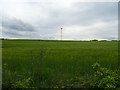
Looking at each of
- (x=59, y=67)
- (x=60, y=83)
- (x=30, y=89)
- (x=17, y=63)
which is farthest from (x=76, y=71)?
(x=17, y=63)

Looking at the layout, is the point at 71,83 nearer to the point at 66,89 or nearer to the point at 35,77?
the point at 66,89

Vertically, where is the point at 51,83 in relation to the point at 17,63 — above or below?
below

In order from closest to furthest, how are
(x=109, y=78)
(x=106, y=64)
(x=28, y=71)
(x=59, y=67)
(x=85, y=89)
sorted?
(x=109, y=78), (x=85, y=89), (x=28, y=71), (x=59, y=67), (x=106, y=64)

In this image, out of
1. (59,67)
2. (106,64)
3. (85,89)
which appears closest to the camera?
(85,89)

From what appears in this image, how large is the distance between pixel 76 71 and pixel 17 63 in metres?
3.17

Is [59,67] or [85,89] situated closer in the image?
[85,89]

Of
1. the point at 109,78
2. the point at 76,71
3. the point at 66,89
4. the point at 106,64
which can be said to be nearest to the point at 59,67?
the point at 76,71

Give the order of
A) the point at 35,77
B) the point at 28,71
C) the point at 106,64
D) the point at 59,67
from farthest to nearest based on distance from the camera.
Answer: the point at 106,64 → the point at 59,67 → the point at 28,71 → the point at 35,77

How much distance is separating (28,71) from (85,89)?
2.65m

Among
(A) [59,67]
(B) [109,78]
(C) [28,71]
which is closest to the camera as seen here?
(B) [109,78]

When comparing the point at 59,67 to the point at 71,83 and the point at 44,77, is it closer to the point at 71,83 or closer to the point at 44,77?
the point at 44,77

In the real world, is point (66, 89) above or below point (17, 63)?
below

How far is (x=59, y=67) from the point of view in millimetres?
6086

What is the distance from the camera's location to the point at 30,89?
4164mm
